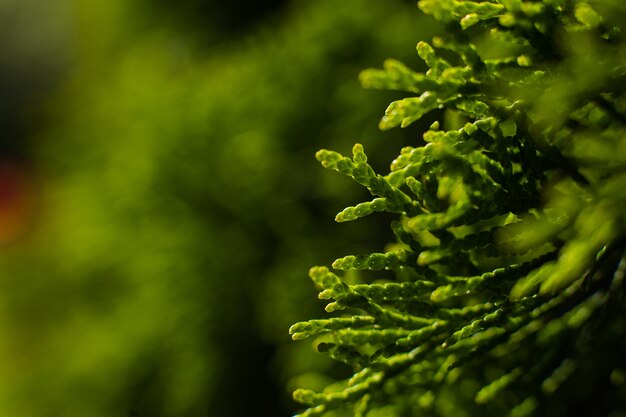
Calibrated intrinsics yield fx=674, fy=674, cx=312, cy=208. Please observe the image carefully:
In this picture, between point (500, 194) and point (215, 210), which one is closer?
point (500, 194)

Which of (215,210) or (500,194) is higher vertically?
(215,210)

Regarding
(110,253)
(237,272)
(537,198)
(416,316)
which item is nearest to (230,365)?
(237,272)

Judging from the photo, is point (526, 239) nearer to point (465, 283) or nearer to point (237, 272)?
point (465, 283)

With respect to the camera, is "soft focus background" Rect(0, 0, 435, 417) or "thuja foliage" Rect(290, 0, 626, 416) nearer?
"thuja foliage" Rect(290, 0, 626, 416)

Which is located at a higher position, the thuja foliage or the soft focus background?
the soft focus background
